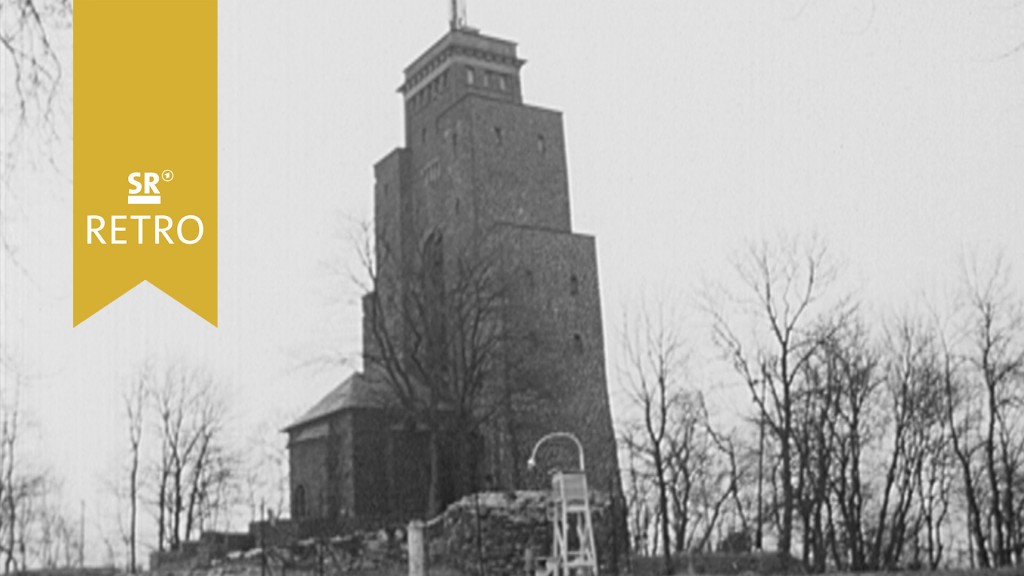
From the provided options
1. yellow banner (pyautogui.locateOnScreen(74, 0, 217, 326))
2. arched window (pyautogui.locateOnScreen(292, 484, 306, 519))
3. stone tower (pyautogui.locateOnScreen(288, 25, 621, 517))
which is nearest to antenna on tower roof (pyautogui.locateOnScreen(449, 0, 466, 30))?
stone tower (pyautogui.locateOnScreen(288, 25, 621, 517))

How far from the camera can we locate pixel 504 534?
26375 millimetres

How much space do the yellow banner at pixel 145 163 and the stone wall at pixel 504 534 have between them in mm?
18828

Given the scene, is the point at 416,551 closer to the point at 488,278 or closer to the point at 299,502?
the point at 488,278

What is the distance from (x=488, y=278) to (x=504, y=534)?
16.9 meters

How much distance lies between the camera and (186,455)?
49.9 meters

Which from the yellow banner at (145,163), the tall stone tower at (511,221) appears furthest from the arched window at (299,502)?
the yellow banner at (145,163)

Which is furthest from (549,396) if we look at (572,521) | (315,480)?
(572,521)

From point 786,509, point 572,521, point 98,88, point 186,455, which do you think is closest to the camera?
point 98,88

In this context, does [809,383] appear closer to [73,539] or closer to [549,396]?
[549,396]

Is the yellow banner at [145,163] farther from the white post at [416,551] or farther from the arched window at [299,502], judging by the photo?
the arched window at [299,502]

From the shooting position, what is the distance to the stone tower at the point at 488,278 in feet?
144

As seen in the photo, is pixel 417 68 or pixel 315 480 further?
pixel 417 68

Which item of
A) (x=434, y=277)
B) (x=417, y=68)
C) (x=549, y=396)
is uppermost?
(x=417, y=68)

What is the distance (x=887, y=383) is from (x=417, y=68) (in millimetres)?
27890
